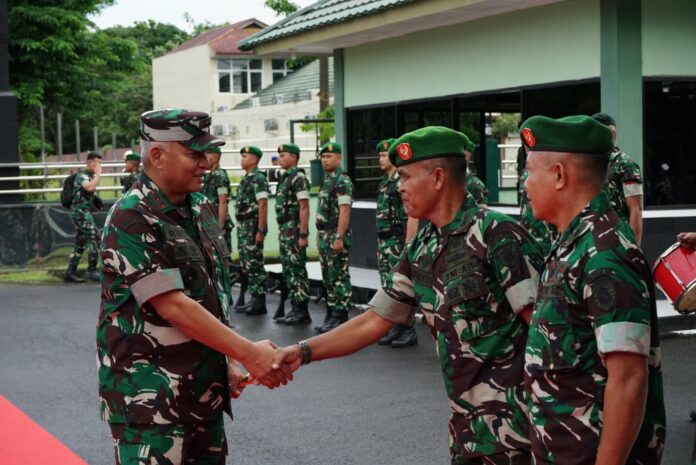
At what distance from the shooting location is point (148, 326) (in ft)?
12.7

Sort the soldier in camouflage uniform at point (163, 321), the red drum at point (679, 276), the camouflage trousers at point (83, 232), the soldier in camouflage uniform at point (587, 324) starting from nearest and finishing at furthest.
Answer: the soldier in camouflage uniform at point (587, 324)
the soldier in camouflage uniform at point (163, 321)
the red drum at point (679, 276)
the camouflage trousers at point (83, 232)

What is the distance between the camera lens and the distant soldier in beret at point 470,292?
3.51m

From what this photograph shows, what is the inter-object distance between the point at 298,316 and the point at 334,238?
1.14 metres

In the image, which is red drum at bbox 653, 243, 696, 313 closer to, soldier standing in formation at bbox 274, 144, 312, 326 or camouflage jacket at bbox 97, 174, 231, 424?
camouflage jacket at bbox 97, 174, 231, 424

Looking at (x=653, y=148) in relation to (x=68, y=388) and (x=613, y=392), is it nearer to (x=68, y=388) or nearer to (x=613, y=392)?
(x=68, y=388)

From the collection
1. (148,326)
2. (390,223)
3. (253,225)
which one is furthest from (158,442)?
(253,225)

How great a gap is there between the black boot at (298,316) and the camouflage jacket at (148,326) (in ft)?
26.5

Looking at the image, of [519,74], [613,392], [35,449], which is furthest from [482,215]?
[519,74]

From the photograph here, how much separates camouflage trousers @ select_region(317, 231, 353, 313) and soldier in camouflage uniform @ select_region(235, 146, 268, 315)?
4.54 feet

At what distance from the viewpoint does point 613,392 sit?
2775 mm

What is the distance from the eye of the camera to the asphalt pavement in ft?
21.6

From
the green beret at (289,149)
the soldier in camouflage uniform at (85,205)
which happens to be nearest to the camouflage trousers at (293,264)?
the green beret at (289,149)

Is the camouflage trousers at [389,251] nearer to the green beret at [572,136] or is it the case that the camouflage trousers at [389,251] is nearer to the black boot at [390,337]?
the black boot at [390,337]

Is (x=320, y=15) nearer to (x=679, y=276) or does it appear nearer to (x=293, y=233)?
(x=293, y=233)
